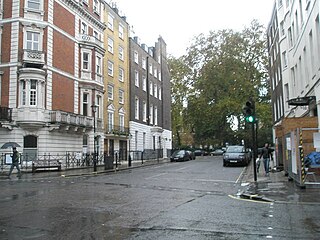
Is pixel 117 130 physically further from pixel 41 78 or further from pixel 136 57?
pixel 41 78

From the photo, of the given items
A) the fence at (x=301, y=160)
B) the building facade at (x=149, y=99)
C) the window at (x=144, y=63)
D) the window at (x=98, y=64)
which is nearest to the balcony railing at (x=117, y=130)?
the building facade at (x=149, y=99)

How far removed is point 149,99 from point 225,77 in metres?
11.8

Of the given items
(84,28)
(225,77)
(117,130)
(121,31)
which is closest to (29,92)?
(84,28)

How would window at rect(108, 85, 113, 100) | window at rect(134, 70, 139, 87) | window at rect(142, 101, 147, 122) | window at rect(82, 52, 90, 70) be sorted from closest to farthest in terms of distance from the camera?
1. window at rect(82, 52, 90, 70)
2. window at rect(108, 85, 113, 100)
3. window at rect(134, 70, 139, 87)
4. window at rect(142, 101, 147, 122)

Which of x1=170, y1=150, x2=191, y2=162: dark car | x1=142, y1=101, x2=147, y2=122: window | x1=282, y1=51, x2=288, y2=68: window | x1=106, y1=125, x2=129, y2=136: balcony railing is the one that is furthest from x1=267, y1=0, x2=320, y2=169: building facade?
x1=142, y1=101, x2=147, y2=122: window

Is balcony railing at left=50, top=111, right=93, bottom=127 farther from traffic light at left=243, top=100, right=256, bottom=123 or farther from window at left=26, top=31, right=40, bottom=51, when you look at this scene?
traffic light at left=243, top=100, right=256, bottom=123

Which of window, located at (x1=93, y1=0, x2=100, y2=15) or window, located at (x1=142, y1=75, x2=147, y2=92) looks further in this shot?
window, located at (x1=142, y1=75, x2=147, y2=92)

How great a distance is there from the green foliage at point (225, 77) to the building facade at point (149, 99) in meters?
4.05

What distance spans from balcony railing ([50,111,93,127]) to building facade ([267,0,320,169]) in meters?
16.3

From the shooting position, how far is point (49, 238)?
6.23 metres

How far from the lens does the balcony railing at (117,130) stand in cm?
3919

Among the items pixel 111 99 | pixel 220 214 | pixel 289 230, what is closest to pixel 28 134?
pixel 111 99

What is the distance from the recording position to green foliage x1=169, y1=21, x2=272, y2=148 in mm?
53219

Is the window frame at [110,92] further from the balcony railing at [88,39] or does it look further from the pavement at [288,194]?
the pavement at [288,194]
